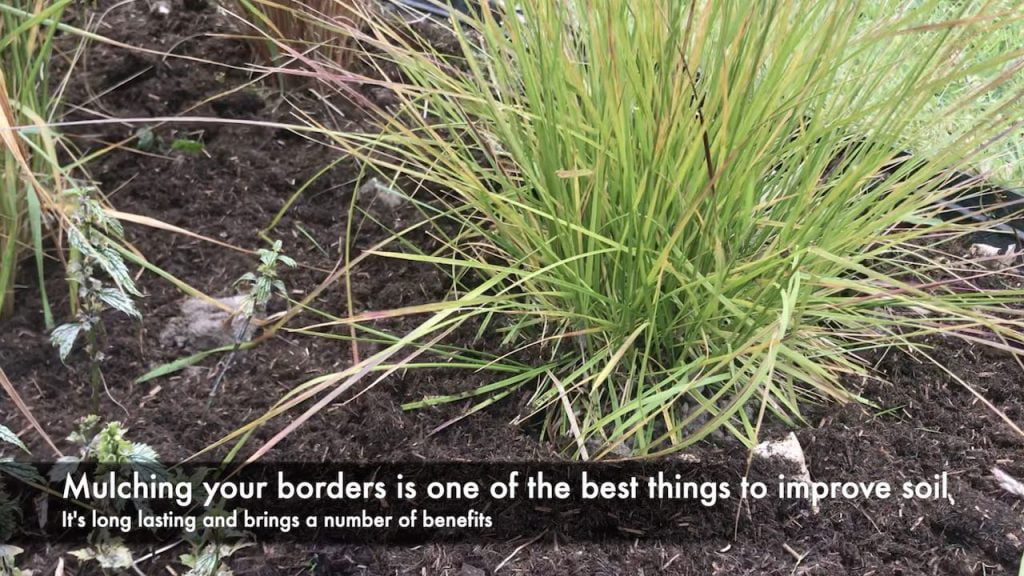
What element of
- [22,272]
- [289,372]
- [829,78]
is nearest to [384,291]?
[289,372]

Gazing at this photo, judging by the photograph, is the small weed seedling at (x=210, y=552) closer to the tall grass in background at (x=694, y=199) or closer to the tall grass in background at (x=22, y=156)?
the tall grass in background at (x=694, y=199)

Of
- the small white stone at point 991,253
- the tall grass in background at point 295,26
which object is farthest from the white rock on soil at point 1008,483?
the tall grass in background at point 295,26

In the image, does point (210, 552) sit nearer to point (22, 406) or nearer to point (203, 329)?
point (22, 406)

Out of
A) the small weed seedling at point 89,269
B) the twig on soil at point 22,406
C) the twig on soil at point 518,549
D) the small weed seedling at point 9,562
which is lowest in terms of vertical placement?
the twig on soil at point 518,549

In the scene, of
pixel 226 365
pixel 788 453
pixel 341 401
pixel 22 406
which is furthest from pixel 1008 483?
pixel 22 406

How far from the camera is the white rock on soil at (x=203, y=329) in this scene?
1.46 m

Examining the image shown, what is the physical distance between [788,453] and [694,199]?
49cm

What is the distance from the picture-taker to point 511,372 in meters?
1.43

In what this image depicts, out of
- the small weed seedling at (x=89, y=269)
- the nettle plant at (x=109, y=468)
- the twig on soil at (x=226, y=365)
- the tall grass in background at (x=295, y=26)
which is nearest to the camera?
the nettle plant at (x=109, y=468)

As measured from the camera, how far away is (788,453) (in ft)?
4.12

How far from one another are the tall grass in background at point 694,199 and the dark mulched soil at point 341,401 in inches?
4.5

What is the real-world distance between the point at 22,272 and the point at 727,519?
4.57ft

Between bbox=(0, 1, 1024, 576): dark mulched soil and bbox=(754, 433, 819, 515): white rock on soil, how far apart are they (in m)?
0.03

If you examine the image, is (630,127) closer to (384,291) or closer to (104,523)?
(384,291)
